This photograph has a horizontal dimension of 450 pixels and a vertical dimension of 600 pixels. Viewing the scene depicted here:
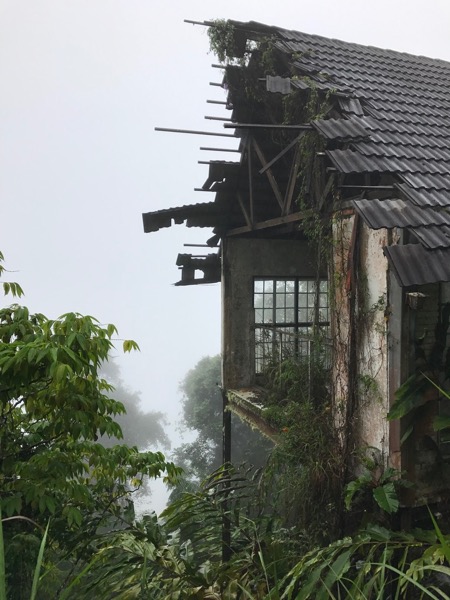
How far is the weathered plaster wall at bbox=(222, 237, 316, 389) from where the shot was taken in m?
9.42

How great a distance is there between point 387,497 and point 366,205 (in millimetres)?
2730

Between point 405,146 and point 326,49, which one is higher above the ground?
point 326,49

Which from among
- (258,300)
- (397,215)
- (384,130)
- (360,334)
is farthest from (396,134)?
(258,300)

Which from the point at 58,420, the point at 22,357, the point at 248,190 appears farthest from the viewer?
the point at 248,190

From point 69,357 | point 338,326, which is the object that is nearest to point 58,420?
point 69,357

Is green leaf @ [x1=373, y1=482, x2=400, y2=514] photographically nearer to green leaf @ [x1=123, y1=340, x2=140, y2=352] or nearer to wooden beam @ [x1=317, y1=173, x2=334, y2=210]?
green leaf @ [x1=123, y1=340, x2=140, y2=352]

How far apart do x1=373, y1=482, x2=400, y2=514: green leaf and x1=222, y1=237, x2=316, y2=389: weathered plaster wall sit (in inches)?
197

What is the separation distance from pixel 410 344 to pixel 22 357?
3.59 metres

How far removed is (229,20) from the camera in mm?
6938

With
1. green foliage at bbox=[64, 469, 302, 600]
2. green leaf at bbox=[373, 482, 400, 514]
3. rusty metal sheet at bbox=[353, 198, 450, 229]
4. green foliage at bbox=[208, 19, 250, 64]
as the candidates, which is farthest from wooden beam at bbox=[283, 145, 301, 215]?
green foliage at bbox=[64, 469, 302, 600]

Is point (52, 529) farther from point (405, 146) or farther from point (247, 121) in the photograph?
point (247, 121)

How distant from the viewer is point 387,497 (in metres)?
4.46

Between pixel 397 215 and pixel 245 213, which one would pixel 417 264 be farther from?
pixel 245 213

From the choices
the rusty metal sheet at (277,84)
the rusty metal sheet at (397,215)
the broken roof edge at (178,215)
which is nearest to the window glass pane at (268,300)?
the broken roof edge at (178,215)
